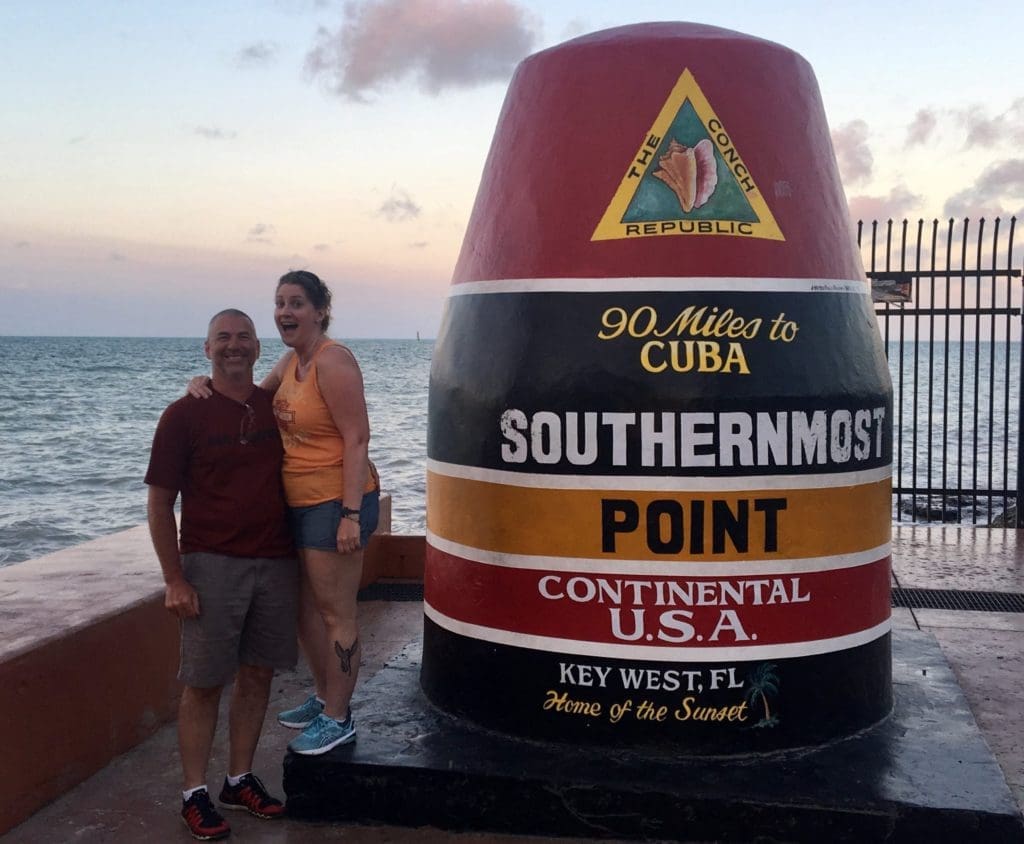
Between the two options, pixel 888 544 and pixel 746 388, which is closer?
pixel 746 388

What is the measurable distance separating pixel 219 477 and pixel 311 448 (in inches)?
14.1

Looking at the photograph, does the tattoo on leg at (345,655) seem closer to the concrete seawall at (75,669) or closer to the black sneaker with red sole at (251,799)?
the black sneaker with red sole at (251,799)

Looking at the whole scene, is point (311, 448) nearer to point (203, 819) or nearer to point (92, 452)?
point (203, 819)

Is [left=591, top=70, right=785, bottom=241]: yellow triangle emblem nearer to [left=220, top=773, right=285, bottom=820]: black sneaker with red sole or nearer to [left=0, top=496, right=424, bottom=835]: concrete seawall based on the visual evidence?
[left=220, top=773, right=285, bottom=820]: black sneaker with red sole

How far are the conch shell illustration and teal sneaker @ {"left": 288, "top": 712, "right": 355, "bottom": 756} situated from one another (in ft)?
7.92

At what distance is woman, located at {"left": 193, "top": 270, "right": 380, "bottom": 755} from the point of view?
396cm

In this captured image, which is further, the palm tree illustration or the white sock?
the palm tree illustration

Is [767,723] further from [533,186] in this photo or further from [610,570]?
[533,186]

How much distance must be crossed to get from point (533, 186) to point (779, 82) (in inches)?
43.4

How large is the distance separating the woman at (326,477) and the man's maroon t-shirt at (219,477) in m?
0.14

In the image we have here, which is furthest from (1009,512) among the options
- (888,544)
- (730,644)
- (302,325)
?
(302,325)

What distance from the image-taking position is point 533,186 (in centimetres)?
428

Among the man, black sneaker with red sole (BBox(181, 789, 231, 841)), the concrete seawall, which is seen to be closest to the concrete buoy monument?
the man

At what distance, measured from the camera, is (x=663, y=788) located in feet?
12.1
